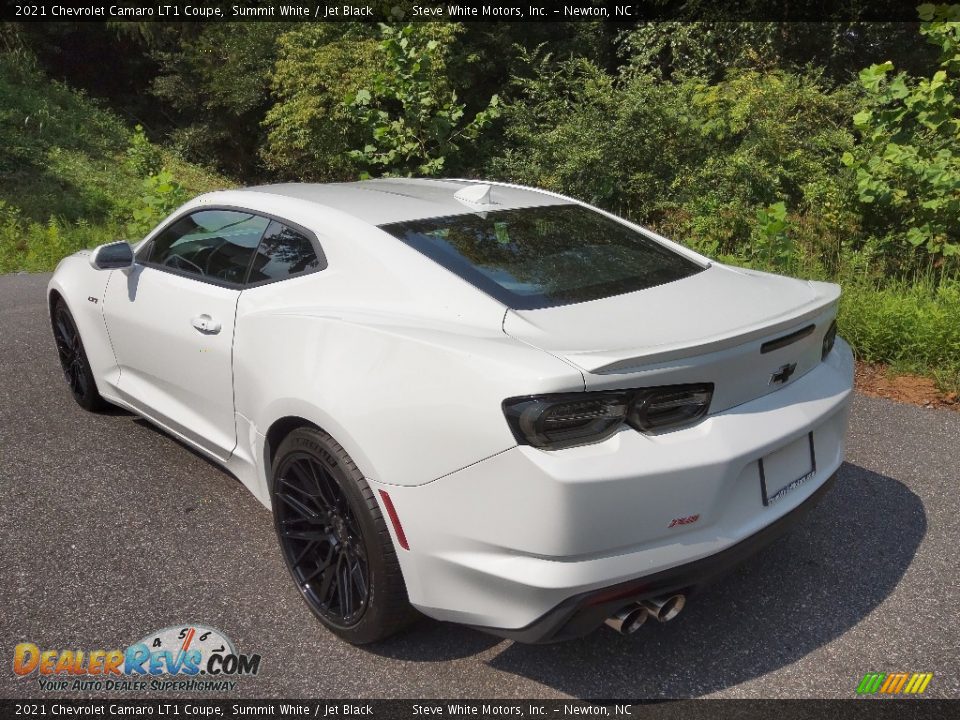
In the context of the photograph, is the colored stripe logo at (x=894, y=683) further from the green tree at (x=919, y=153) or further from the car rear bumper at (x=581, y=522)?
the green tree at (x=919, y=153)

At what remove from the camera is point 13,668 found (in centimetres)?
278

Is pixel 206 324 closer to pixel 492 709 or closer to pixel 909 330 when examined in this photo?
pixel 492 709

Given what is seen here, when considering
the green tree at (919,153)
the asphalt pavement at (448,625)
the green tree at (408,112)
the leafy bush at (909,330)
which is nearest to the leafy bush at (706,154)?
the green tree at (919,153)

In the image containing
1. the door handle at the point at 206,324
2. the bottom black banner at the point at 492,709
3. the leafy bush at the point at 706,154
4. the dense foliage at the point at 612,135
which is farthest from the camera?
the leafy bush at the point at 706,154

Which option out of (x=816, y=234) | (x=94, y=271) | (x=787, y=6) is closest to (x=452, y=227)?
(x=94, y=271)

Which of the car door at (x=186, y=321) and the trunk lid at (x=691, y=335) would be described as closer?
the trunk lid at (x=691, y=335)

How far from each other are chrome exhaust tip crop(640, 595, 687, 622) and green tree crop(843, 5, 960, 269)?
498cm

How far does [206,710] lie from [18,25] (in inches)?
1062

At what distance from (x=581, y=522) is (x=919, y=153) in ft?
18.8

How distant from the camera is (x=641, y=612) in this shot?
2471 mm

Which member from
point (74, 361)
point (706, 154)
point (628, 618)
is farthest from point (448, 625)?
point (706, 154)

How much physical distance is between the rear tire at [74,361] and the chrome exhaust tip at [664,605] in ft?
A: 11.6

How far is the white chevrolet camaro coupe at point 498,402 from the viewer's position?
2.30m

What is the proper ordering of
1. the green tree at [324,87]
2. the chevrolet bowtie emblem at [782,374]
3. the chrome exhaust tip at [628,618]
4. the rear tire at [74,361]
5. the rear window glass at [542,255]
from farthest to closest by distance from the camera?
the green tree at [324,87] < the rear tire at [74,361] < the rear window glass at [542,255] < the chevrolet bowtie emblem at [782,374] < the chrome exhaust tip at [628,618]
